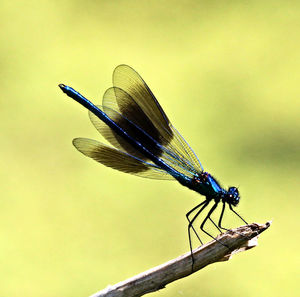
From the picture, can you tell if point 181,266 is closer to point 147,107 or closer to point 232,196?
point 232,196

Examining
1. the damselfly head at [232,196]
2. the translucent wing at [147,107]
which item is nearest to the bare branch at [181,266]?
the damselfly head at [232,196]

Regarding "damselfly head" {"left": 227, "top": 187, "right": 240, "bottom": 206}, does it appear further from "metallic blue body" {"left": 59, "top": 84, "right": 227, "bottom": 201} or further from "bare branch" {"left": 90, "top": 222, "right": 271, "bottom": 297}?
"bare branch" {"left": 90, "top": 222, "right": 271, "bottom": 297}

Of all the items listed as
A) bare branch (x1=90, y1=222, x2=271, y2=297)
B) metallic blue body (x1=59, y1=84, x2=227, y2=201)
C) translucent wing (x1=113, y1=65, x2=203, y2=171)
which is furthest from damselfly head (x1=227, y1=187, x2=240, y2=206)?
bare branch (x1=90, y1=222, x2=271, y2=297)

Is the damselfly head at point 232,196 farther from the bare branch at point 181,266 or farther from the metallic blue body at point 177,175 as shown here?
the bare branch at point 181,266

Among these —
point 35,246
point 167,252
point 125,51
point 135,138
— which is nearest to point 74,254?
point 35,246

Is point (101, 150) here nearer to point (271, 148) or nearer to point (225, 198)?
point (225, 198)

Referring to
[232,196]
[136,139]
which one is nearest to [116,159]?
[136,139]
